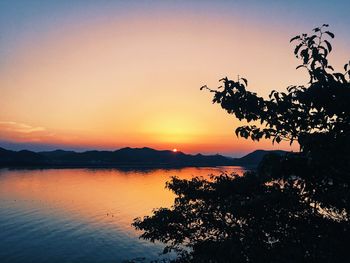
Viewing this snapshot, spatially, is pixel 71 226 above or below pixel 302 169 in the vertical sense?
below

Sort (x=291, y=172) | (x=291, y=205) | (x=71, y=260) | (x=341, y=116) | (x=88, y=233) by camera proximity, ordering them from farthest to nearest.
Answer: (x=88, y=233)
(x=71, y=260)
(x=291, y=205)
(x=291, y=172)
(x=341, y=116)

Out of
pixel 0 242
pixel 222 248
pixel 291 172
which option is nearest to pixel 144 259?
pixel 0 242

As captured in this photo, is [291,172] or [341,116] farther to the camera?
[291,172]

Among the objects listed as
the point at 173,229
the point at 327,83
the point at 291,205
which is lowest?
the point at 173,229

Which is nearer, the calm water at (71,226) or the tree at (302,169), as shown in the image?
the tree at (302,169)

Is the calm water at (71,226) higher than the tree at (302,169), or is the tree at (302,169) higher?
the tree at (302,169)

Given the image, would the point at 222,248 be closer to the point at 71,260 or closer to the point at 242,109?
the point at 242,109

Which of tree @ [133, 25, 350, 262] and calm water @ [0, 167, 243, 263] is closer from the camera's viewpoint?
tree @ [133, 25, 350, 262]

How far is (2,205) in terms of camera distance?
9119 cm

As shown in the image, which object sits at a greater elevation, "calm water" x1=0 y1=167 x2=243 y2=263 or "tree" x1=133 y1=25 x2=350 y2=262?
"tree" x1=133 y1=25 x2=350 y2=262

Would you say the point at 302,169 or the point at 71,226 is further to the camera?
the point at 71,226

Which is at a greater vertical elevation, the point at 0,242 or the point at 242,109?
the point at 242,109

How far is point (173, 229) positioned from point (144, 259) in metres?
27.8

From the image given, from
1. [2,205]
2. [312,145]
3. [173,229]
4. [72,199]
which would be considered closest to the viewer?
[312,145]
